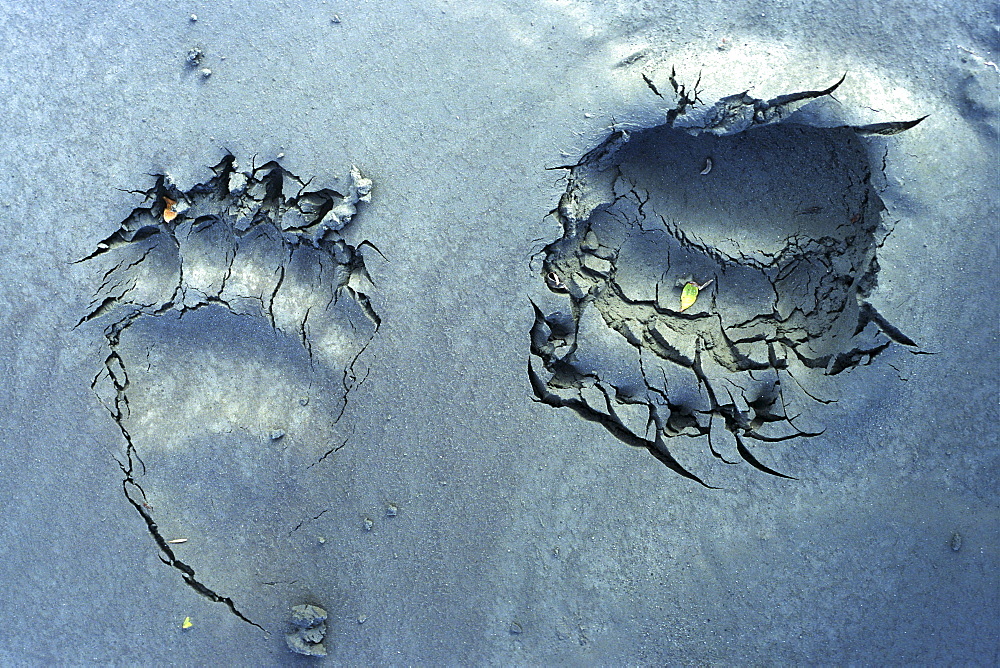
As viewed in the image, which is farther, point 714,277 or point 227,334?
point 714,277

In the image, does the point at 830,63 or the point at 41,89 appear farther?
the point at 41,89

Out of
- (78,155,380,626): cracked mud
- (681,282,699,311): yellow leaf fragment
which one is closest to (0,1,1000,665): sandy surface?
(78,155,380,626): cracked mud

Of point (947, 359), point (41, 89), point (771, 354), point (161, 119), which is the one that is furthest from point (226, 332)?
point (947, 359)

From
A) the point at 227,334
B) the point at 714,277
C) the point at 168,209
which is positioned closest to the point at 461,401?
the point at 227,334

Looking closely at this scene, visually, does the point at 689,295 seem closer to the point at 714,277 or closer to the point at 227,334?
the point at 714,277

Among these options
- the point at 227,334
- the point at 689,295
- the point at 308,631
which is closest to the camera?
the point at 308,631

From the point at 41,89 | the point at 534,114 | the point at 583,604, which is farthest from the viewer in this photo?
the point at 41,89

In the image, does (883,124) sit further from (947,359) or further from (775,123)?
(947,359)
